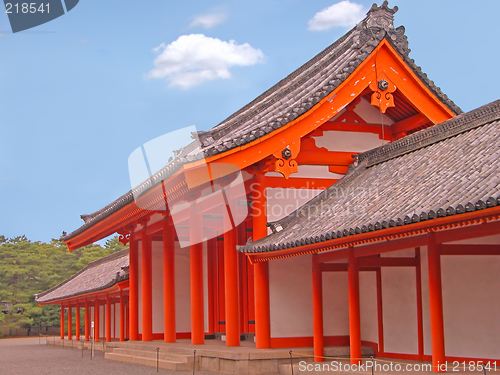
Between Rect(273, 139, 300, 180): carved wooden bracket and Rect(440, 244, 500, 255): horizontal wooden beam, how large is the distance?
471 cm

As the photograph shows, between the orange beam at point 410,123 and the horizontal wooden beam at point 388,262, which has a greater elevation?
the orange beam at point 410,123

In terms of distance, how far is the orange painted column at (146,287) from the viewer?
20.2m

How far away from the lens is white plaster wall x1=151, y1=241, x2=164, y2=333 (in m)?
21.0

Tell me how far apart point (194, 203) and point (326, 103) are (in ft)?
13.6

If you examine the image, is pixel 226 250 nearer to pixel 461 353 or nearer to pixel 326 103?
pixel 326 103

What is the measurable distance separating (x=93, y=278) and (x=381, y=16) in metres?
22.6

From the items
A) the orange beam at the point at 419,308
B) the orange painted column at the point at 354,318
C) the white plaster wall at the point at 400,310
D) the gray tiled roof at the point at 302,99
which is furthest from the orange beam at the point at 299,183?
the orange beam at the point at 419,308

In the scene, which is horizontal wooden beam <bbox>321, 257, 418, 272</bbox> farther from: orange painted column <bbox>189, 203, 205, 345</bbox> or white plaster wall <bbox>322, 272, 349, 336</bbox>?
orange painted column <bbox>189, 203, 205, 345</bbox>

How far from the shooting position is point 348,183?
47.0 feet

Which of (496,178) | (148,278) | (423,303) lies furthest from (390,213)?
(148,278)

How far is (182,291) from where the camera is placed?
21.4 m

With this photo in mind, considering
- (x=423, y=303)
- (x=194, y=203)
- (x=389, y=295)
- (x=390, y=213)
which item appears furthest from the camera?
(x=194, y=203)

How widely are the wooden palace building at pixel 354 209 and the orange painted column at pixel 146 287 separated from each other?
5.89 feet

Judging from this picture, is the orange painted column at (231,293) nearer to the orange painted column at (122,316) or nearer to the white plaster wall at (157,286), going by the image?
the white plaster wall at (157,286)
